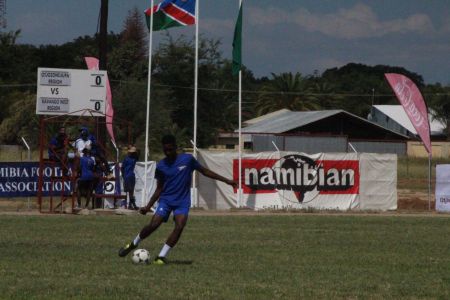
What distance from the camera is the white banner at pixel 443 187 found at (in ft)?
105

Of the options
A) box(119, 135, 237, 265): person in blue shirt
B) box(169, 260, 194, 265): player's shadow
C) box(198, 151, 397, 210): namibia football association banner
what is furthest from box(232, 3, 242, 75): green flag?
box(119, 135, 237, 265): person in blue shirt

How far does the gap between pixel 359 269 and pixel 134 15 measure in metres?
81.2

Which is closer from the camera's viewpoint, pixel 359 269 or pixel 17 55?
pixel 359 269

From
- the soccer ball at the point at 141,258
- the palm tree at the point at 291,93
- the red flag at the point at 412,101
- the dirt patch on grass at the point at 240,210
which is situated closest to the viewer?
the soccer ball at the point at 141,258

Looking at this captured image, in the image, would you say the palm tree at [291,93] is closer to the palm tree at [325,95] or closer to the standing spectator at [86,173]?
the palm tree at [325,95]

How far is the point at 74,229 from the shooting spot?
67.3ft

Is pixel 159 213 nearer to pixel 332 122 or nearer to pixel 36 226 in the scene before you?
pixel 36 226

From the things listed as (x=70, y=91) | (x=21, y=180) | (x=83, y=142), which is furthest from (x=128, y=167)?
(x=21, y=180)

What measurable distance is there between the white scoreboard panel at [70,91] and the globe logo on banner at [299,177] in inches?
204

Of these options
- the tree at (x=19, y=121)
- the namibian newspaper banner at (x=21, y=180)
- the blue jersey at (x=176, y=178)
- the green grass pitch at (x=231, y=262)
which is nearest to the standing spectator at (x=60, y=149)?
the namibian newspaper banner at (x=21, y=180)

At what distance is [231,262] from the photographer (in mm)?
14195

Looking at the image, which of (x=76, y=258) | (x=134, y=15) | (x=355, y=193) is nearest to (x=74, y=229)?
(x=76, y=258)

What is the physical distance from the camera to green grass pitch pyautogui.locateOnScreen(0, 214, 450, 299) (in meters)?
10.9

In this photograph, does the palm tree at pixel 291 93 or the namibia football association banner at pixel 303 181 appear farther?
the palm tree at pixel 291 93
